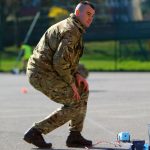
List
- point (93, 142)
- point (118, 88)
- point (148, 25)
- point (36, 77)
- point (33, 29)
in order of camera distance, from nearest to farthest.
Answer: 1. point (36, 77)
2. point (93, 142)
3. point (118, 88)
4. point (148, 25)
5. point (33, 29)

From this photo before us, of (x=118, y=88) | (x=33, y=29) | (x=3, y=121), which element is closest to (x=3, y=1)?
(x=33, y=29)

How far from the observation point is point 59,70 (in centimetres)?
855

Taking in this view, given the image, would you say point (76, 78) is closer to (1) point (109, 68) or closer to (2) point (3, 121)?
(2) point (3, 121)

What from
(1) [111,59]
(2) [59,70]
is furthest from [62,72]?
(1) [111,59]

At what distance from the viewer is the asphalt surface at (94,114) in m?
9.85

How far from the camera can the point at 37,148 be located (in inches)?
351

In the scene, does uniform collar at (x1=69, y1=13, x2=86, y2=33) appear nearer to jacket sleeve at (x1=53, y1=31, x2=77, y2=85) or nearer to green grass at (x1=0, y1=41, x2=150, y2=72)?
jacket sleeve at (x1=53, y1=31, x2=77, y2=85)

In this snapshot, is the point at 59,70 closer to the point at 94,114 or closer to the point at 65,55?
the point at 65,55

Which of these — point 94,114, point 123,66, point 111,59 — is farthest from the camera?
point 111,59

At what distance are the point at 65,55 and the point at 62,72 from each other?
0.22 meters

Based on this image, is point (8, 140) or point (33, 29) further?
point (33, 29)

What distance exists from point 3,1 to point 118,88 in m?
34.3

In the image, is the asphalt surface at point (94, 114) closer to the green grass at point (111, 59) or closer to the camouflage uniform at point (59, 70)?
the camouflage uniform at point (59, 70)

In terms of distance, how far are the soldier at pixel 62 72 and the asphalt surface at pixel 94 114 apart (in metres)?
0.38
